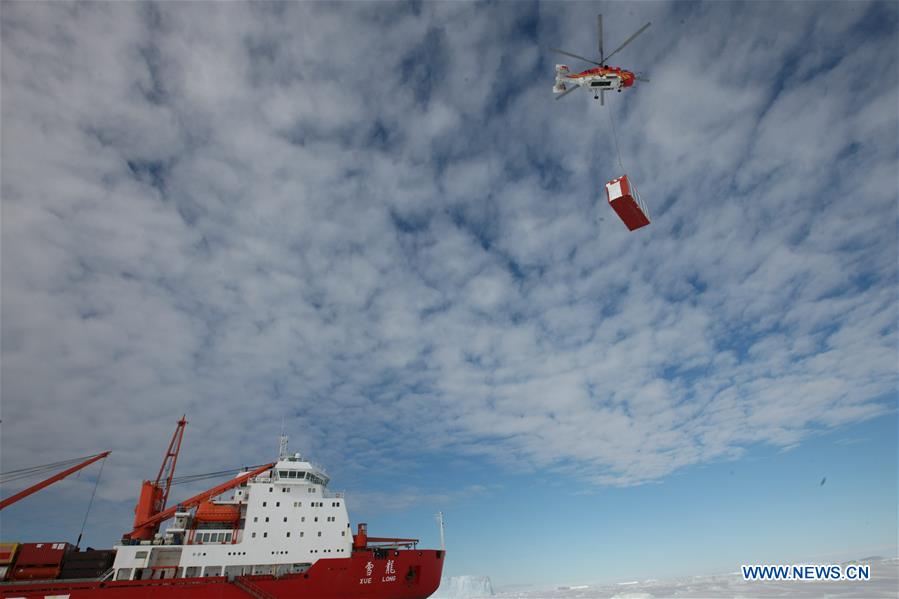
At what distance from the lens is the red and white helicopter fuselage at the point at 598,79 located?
22328 millimetres

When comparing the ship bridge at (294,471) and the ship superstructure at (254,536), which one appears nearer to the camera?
the ship superstructure at (254,536)

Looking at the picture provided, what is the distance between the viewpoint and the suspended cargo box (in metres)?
17.8

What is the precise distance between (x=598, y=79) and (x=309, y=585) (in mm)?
36432

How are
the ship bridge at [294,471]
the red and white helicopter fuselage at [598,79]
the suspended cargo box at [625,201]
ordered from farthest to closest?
the ship bridge at [294,471]
the red and white helicopter fuselage at [598,79]
the suspended cargo box at [625,201]

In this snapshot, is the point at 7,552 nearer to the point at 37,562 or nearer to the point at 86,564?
the point at 37,562

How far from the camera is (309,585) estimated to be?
29.7 meters

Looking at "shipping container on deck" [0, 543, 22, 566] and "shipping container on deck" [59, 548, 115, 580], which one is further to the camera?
"shipping container on deck" [59, 548, 115, 580]

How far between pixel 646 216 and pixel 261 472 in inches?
1365

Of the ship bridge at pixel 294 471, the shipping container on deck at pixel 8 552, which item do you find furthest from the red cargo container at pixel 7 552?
the ship bridge at pixel 294 471

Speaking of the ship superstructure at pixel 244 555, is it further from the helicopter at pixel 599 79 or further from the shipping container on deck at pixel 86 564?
the helicopter at pixel 599 79

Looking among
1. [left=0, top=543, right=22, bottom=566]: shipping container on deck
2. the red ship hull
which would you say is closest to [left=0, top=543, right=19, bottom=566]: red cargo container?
[left=0, top=543, right=22, bottom=566]: shipping container on deck

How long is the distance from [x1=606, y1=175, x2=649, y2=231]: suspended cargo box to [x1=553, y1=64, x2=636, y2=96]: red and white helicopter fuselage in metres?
7.11

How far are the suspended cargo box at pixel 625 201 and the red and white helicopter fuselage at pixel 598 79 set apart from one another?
23.3 feet

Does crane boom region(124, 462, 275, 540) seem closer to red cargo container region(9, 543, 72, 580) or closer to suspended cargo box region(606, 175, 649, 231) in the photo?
red cargo container region(9, 543, 72, 580)
